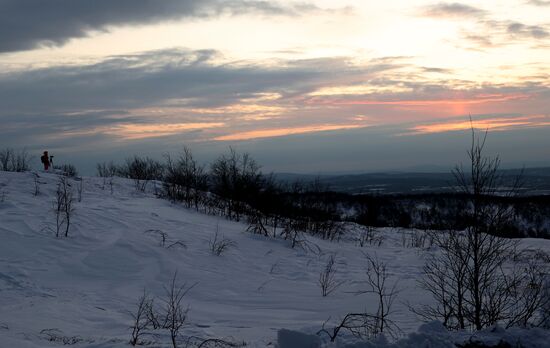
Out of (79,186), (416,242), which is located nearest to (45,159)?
(79,186)

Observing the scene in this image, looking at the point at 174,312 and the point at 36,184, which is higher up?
the point at 36,184

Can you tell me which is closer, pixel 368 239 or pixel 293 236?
pixel 293 236

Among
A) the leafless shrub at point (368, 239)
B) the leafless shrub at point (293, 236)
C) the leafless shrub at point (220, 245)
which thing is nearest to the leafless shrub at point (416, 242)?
the leafless shrub at point (368, 239)

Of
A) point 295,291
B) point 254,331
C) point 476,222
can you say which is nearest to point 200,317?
point 254,331

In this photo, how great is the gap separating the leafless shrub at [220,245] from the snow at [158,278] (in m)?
0.19

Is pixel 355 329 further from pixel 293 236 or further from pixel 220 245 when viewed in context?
pixel 293 236

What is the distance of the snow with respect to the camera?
6512 millimetres

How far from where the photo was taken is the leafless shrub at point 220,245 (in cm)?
1319

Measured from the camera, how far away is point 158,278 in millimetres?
10531

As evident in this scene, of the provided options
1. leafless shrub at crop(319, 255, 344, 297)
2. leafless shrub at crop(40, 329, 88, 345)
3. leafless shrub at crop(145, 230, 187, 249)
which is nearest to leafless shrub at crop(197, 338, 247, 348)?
leafless shrub at crop(40, 329, 88, 345)

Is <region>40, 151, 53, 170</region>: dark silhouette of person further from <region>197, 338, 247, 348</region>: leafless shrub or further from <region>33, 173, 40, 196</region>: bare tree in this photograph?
<region>197, 338, 247, 348</region>: leafless shrub

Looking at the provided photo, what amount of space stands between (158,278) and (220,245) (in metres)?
3.31

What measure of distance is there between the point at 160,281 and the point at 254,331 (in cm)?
Answer: 380

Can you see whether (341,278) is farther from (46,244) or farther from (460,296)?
(46,244)
